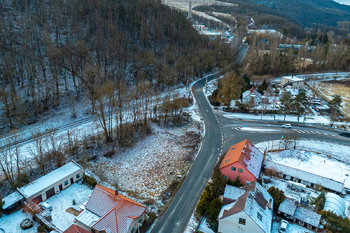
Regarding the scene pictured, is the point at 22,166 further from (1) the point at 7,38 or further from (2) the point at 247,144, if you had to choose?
(1) the point at 7,38

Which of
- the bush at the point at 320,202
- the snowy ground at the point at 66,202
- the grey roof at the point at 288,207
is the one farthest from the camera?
the bush at the point at 320,202

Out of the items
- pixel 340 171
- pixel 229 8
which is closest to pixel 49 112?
pixel 340 171

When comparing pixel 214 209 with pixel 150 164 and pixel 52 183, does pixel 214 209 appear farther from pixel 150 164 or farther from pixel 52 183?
pixel 52 183

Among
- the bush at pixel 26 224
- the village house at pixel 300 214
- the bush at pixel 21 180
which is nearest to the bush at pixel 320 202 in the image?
the village house at pixel 300 214

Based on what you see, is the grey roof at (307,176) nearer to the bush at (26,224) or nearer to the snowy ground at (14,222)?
the bush at (26,224)

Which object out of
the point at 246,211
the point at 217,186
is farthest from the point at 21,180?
the point at 246,211
